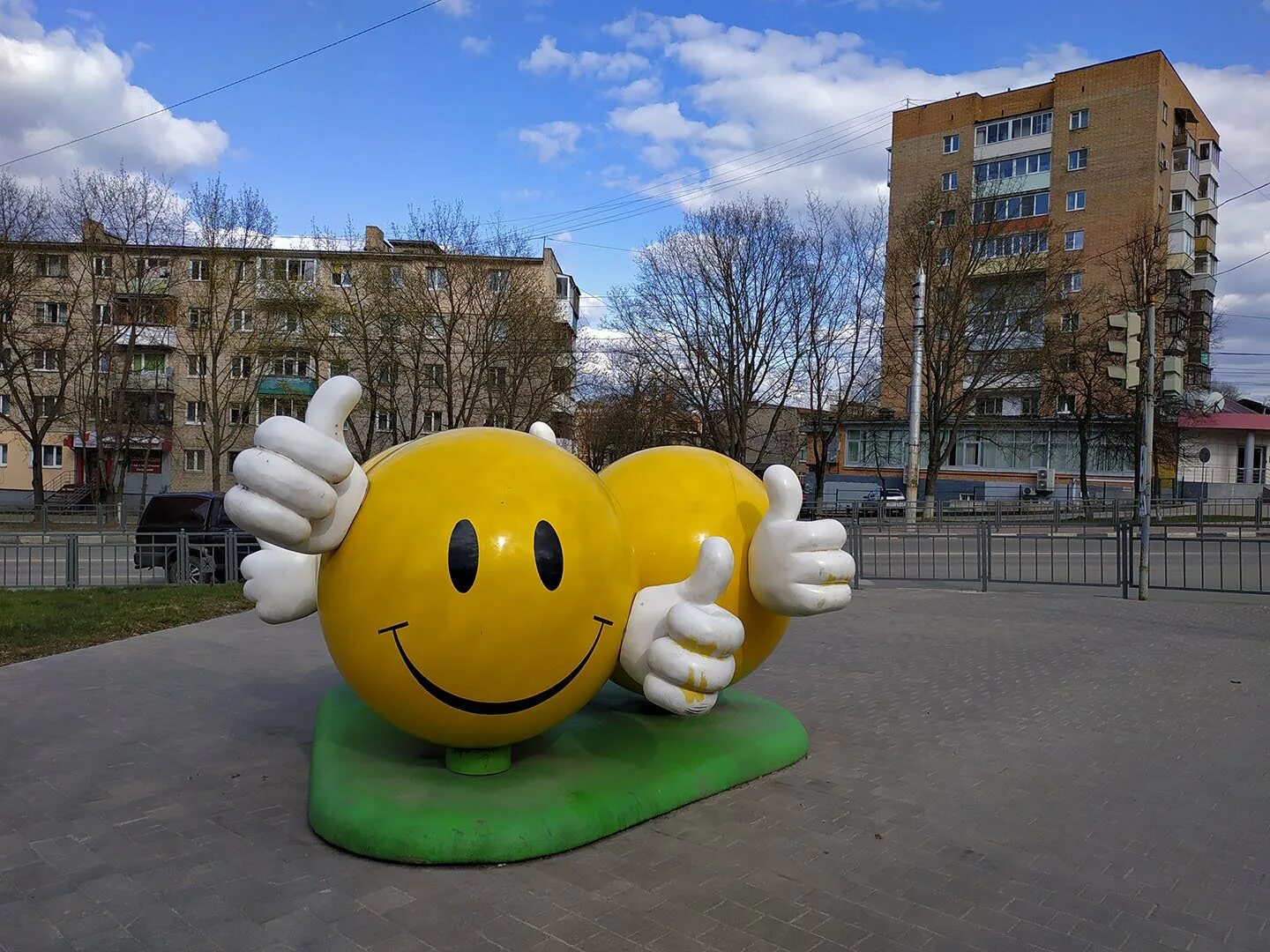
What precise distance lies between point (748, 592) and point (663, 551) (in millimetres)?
608

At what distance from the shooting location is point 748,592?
17.6 ft

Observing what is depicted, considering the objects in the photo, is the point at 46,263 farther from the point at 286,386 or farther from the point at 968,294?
the point at 968,294

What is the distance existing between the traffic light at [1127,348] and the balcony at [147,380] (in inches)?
1341

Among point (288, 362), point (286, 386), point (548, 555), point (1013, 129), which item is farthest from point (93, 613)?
point (1013, 129)

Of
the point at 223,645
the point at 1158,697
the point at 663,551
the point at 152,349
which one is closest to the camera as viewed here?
the point at 663,551

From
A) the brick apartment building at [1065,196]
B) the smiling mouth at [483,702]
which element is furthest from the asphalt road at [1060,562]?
the brick apartment building at [1065,196]

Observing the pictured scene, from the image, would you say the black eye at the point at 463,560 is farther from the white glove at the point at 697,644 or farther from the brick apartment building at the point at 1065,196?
the brick apartment building at the point at 1065,196

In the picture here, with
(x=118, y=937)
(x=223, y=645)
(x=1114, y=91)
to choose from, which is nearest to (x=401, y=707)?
(x=118, y=937)

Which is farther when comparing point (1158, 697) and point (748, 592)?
point (1158, 697)

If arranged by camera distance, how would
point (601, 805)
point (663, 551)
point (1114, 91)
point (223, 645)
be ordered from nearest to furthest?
point (601, 805) → point (663, 551) → point (223, 645) → point (1114, 91)

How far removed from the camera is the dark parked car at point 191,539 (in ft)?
51.7

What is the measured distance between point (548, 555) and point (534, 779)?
1475 mm

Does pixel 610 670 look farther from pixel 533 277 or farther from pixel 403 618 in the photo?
pixel 533 277

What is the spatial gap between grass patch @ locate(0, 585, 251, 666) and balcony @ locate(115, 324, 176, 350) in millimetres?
24788
